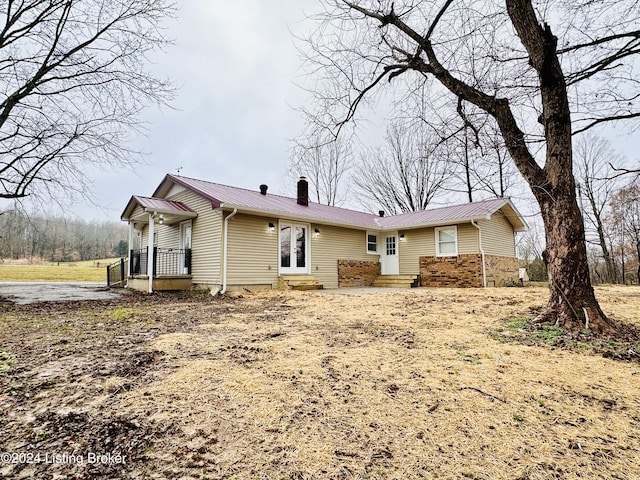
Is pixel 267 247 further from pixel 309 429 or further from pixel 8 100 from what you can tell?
pixel 309 429

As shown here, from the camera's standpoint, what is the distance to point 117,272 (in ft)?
45.2

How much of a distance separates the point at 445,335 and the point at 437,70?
3.85 m

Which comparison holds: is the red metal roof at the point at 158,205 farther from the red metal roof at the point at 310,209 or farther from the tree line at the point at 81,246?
the tree line at the point at 81,246

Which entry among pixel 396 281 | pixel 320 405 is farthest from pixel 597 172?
pixel 320 405

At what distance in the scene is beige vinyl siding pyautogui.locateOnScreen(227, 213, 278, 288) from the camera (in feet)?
31.7

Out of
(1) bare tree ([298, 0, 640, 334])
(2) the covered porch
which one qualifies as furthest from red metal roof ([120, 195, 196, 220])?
(1) bare tree ([298, 0, 640, 334])

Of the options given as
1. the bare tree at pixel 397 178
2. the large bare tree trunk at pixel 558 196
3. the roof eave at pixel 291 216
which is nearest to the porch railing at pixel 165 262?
the roof eave at pixel 291 216

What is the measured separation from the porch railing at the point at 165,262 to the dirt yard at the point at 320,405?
23.6ft

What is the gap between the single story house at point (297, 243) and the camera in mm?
9852

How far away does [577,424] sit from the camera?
1870mm

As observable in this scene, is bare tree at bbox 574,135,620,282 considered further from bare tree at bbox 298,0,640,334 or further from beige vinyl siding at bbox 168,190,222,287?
beige vinyl siding at bbox 168,190,222,287

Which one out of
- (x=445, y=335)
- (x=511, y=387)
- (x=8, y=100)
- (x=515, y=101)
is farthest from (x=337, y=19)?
(x=8, y=100)

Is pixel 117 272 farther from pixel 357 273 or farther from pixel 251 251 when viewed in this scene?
pixel 357 273

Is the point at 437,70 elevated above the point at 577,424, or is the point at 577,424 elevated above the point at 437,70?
the point at 437,70
